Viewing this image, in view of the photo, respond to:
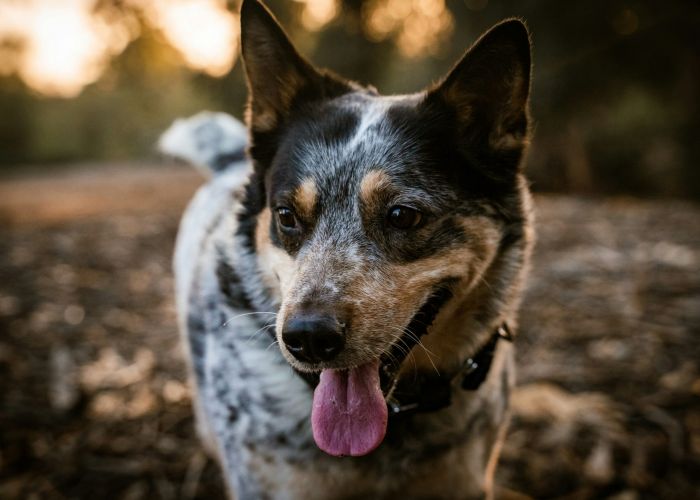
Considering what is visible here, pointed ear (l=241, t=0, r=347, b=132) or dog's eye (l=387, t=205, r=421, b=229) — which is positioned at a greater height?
pointed ear (l=241, t=0, r=347, b=132)

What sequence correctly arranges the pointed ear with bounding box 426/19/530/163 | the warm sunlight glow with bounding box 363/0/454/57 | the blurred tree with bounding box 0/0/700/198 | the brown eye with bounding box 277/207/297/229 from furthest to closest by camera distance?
the warm sunlight glow with bounding box 363/0/454/57, the blurred tree with bounding box 0/0/700/198, the brown eye with bounding box 277/207/297/229, the pointed ear with bounding box 426/19/530/163

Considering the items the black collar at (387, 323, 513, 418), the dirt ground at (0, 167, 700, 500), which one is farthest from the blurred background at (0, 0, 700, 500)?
the black collar at (387, 323, 513, 418)

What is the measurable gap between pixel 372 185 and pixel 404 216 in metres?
0.16

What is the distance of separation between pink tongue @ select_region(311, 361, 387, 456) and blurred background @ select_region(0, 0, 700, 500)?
1.25m

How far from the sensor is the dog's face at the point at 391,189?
1838mm

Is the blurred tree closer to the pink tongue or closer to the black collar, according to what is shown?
the black collar

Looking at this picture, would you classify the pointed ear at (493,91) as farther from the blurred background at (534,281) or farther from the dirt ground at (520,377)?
the dirt ground at (520,377)

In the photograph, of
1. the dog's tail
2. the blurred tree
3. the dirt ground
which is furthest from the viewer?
the blurred tree

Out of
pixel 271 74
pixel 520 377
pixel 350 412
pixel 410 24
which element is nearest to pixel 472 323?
pixel 350 412

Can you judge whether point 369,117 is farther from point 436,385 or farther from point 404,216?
point 436,385

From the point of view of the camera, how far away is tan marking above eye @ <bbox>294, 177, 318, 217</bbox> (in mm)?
2004

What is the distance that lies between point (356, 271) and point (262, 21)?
1054 millimetres

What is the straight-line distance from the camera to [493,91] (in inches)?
80.8

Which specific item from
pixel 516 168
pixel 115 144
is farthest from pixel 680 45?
pixel 115 144
